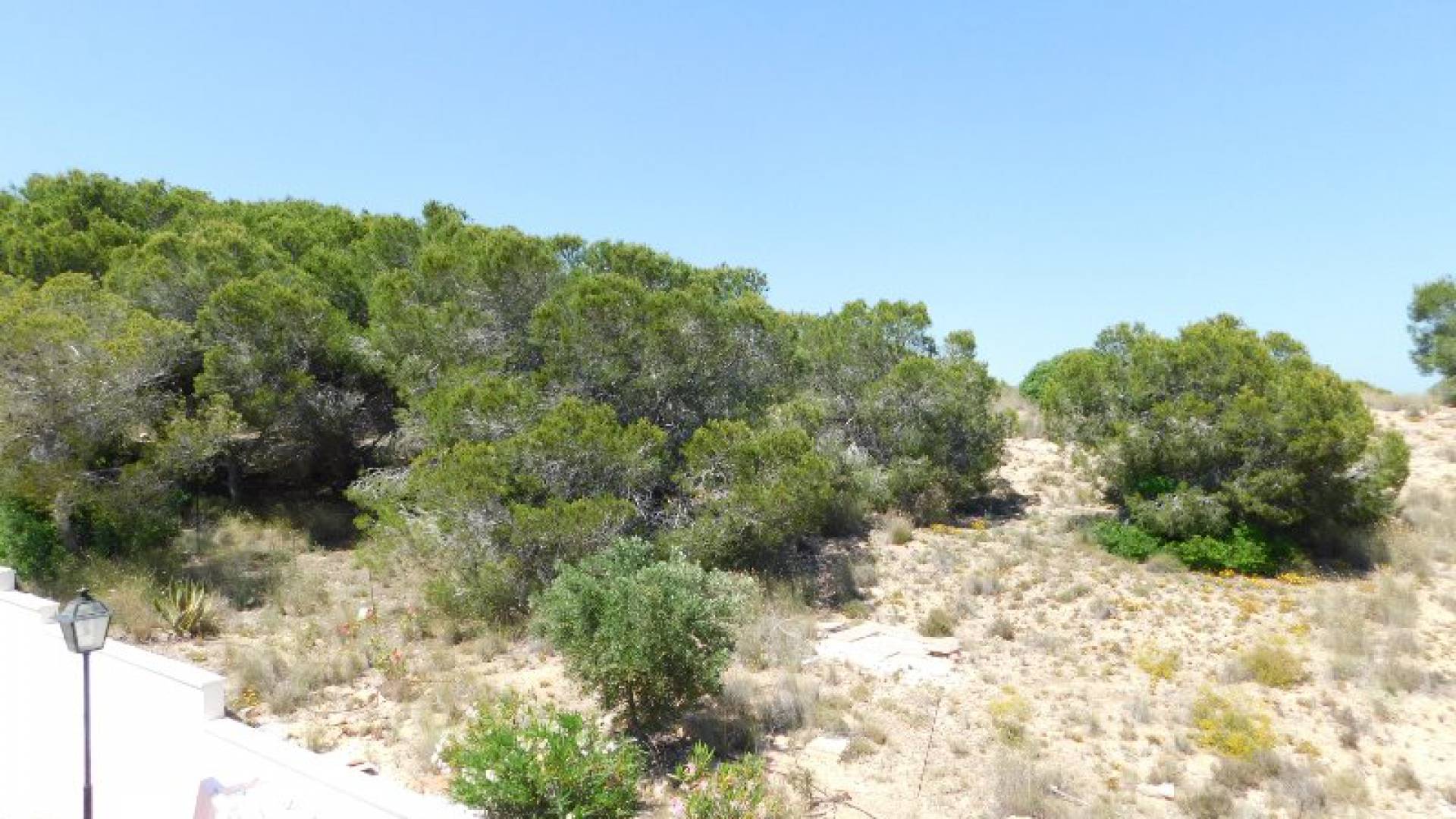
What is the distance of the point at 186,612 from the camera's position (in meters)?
10.7

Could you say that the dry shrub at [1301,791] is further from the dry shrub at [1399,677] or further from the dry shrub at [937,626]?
the dry shrub at [937,626]

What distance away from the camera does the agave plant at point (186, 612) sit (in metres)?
10.7

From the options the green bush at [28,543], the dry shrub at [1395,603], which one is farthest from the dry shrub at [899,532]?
the green bush at [28,543]

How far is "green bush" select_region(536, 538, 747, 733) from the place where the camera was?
7.70 m

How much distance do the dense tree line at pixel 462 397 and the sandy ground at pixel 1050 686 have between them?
173cm

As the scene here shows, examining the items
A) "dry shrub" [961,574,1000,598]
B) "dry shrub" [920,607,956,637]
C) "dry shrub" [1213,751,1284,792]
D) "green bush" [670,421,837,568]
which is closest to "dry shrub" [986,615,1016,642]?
"dry shrub" [920,607,956,637]

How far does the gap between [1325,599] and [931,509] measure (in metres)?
6.57

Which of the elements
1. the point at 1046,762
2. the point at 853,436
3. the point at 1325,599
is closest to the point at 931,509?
the point at 853,436

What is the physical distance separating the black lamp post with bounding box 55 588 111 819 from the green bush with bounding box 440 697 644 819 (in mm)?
2442

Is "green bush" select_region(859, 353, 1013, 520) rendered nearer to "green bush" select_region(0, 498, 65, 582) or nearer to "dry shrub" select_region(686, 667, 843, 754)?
"dry shrub" select_region(686, 667, 843, 754)

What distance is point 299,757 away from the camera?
600cm

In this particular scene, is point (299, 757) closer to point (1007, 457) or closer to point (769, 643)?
point (769, 643)

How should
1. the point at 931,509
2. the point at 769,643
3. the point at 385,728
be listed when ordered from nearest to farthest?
the point at 385,728 < the point at 769,643 < the point at 931,509

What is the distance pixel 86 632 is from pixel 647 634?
410 centimetres
